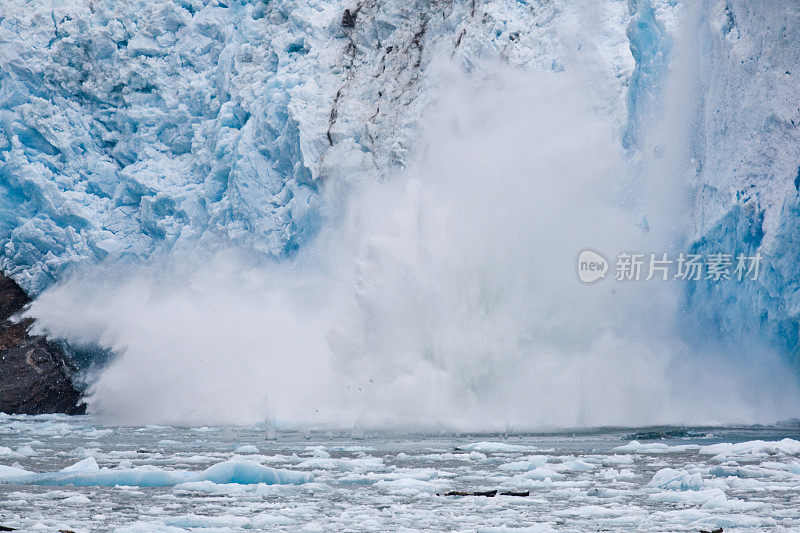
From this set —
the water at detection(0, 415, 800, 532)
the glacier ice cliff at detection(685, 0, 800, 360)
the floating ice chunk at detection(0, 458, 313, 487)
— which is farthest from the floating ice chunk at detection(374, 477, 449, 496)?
the glacier ice cliff at detection(685, 0, 800, 360)

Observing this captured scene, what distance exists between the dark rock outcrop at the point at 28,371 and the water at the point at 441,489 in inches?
469

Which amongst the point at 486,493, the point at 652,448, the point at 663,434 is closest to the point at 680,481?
the point at 486,493

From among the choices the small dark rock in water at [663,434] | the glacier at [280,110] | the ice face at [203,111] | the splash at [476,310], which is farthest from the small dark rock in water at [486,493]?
the ice face at [203,111]

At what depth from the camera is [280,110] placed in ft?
60.0

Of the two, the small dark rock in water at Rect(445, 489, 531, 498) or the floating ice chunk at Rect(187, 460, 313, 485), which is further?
the floating ice chunk at Rect(187, 460, 313, 485)

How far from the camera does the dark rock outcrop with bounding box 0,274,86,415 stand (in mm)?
21000

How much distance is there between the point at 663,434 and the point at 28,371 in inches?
642

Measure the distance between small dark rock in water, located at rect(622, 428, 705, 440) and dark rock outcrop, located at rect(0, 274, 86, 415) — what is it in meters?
15.2

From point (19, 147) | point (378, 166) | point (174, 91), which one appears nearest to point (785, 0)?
point (378, 166)

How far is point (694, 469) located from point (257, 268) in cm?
1330

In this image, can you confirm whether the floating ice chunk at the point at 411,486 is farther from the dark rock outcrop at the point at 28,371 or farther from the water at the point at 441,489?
the dark rock outcrop at the point at 28,371

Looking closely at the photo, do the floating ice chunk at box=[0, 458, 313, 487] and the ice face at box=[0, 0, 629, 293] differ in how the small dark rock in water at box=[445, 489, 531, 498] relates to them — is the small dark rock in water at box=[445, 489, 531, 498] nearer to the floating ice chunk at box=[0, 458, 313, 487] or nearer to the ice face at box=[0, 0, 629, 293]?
the floating ice chunk at box=[0, 458, 313, 487]

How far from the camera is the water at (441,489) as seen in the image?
4684 mm

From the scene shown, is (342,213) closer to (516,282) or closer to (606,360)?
(516,282)
